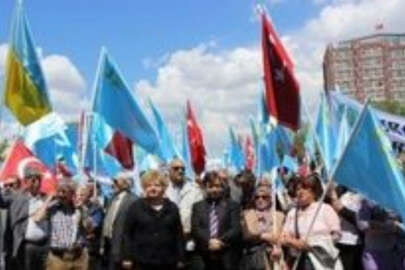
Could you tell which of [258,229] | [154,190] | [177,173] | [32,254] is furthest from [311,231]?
[32,254]

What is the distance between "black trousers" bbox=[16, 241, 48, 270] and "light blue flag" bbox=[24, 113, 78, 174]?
5.35ft

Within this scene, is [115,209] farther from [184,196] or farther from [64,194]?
[64,194]

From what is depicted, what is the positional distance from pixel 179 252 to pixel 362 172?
232 cm

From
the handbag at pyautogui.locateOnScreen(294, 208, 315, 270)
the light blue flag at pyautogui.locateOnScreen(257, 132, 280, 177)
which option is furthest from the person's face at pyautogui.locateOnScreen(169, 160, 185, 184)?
the handbag at pyautogui.locateOnScreen(294, 208, 315, 270)

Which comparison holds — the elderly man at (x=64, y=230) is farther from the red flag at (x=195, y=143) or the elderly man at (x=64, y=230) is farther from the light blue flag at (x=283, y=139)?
the red flag at (x=195, y=143)

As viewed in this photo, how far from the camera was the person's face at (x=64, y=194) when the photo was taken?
11304 mm

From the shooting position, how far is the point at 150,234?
33.5 ft

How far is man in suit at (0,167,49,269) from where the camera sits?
12.0 meters

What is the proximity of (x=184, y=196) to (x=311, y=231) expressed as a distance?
11.7 ft

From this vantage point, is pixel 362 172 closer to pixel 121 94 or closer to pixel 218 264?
pixel 218 264

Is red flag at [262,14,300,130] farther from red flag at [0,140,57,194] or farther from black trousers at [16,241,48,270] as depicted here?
red flag at [0,140,57,194]

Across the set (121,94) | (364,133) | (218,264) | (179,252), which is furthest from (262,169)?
(364,133)

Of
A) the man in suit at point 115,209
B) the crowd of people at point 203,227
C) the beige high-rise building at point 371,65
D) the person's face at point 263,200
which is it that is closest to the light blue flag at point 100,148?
the man in suit at point 115,209

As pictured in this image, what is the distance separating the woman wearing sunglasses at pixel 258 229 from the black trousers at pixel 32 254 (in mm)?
2405
